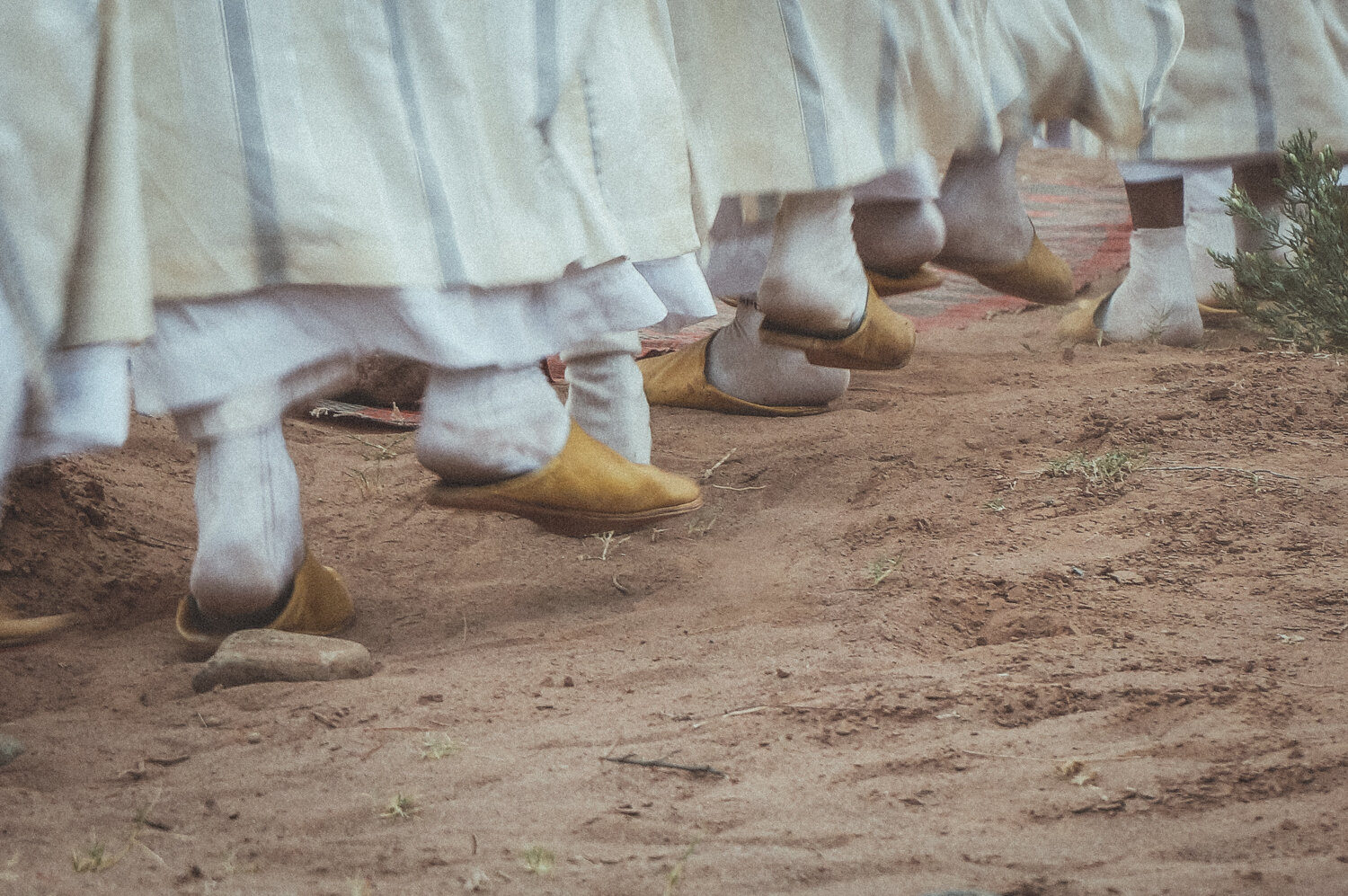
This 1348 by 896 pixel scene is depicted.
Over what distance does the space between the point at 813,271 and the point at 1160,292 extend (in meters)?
1.52

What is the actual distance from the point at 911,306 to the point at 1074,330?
2.63 feet

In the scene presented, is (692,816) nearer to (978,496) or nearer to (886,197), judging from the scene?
(978,496)

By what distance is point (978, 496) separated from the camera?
198cm

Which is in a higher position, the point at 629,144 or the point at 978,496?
the point at 629,144

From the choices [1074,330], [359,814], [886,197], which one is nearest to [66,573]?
[359,814]

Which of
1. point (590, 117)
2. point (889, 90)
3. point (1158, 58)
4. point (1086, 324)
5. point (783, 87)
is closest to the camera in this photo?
point (590, 117)

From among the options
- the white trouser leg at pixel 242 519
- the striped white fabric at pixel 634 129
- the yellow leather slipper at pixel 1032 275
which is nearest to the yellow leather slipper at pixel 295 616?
the white trouser leg at pixel 242 519

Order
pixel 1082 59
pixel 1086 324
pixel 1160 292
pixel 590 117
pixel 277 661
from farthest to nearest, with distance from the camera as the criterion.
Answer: pixel 1086 324
pixel 1160 292
pixel 1082 59
pixel 590 117
pixel 277 661

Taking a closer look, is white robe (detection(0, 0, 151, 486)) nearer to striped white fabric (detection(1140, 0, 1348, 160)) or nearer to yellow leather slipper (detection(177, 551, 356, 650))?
yellow leather slipper (detection(177, 551, 356, 650))

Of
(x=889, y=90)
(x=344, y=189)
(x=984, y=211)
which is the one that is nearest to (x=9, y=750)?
(x=344, y=189)

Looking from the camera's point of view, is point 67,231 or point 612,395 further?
point 612,395

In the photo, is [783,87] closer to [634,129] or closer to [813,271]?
[813,271]

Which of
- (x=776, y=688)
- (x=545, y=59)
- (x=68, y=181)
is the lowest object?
(x=776, y=688)

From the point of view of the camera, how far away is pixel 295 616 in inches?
62.6
